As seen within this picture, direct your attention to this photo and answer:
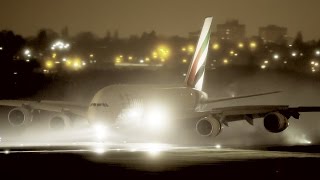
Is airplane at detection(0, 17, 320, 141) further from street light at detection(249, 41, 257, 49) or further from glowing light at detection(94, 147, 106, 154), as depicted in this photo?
street light at detection(249, 41, 257, 49)

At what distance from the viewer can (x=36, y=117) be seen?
6725cm

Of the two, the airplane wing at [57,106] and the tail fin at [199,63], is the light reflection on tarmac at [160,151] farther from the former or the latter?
the tail fin at [199,63]

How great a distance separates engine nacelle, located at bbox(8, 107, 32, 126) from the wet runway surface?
12.7 meters

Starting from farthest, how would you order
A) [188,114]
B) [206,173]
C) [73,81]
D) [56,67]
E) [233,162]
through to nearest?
[56,67] < [73,81] < [188,114] < [233,162] < [206,173]

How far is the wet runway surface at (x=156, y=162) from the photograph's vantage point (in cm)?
2969

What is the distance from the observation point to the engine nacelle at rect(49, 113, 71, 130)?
2212 inches

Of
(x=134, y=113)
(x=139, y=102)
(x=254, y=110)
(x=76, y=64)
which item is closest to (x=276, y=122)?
(x=254, y=110)

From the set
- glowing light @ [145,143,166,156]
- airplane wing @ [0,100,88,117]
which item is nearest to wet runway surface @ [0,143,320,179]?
glowing light @ [145,143,166,156]

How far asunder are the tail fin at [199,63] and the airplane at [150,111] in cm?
217

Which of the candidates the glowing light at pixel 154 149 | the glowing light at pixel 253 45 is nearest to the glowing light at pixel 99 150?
the glowing light at pixel 154 149

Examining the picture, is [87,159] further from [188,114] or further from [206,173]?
[188,114]

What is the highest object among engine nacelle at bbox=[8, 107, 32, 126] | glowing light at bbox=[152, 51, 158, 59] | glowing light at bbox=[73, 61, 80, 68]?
glowing light at bbox=[152, 51, 158, 59]

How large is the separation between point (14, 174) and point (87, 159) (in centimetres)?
737

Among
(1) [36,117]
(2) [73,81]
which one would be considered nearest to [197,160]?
(1) [36,117]
